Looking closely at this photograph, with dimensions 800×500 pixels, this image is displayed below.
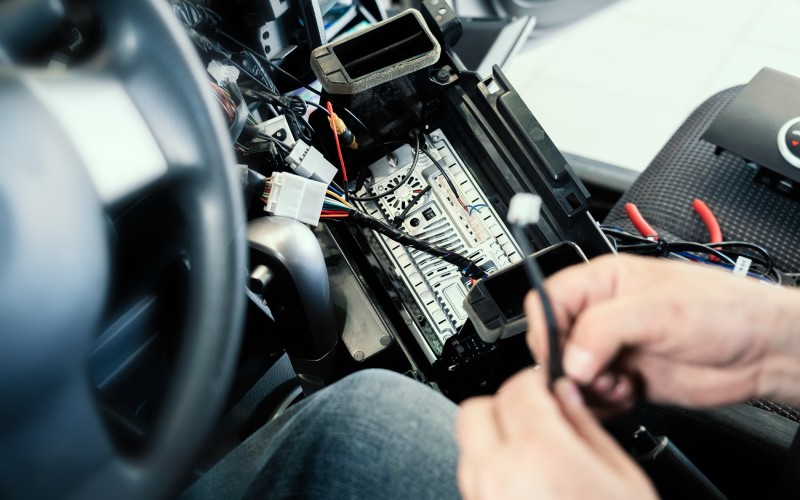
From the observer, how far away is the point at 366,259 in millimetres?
967

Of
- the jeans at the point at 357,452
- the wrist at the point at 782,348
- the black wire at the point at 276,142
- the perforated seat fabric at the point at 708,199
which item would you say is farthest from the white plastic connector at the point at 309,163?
the wrist at the point at 782,348

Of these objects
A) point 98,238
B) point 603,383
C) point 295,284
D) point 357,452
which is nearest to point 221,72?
point 295,284

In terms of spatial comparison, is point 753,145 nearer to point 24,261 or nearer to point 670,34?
point 24,261

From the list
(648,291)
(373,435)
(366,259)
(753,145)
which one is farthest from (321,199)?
(753,145)

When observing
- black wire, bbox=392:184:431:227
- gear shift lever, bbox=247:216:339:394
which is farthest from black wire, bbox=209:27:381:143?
gear shift lever, bbox=247:216:339:394

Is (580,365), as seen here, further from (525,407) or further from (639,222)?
(639,222)

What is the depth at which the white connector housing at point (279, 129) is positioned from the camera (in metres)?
0.92

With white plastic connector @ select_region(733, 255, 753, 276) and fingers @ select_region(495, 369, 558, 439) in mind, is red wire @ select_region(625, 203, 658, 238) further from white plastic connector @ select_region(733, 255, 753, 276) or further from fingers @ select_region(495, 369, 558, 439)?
fingers @ select_region(495, 369, 558, 439)

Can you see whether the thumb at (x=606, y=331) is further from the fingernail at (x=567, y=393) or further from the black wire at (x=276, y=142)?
the black wire at (x=276, y=142)

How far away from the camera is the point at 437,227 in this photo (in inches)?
37.4

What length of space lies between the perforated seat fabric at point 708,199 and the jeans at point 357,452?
1.92 ft

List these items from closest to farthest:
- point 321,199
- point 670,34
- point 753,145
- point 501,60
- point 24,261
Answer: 1. point 24,261
2. point 321,199
3. point 753,145
4. point 501,60
5. point 670,34

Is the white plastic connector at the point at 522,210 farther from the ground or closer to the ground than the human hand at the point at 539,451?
farther from the ground

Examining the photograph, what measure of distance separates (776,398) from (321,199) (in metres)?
0.59
